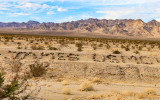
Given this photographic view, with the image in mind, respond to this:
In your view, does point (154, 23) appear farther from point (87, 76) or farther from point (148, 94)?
point (148, 94)

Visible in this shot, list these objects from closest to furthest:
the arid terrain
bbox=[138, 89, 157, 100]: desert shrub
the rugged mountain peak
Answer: bbox=[138, 89, 157, 100]: desert shrub
the arid terrain
the rugged mountain peak

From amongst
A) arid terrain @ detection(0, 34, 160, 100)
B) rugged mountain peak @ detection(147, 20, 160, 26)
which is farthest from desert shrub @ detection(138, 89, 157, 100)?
rugged mountain peak @ detection(147, 20, 160, 26)

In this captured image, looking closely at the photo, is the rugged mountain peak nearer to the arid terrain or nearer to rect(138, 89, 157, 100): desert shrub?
the arid terrain

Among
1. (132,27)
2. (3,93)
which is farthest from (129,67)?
(132,27)

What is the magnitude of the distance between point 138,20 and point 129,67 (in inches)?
7109

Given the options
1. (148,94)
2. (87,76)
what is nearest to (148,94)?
(148,94)

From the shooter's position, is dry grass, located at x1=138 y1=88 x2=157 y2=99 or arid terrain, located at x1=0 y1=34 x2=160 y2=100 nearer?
dry grass, located at x1=138 y1=88 x2=157 y2=99

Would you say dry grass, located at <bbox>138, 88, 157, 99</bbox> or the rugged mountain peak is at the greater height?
the rugged mountain peak

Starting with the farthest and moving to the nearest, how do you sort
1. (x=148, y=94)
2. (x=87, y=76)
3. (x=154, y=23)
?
(x=154, y=23)
(x=87, y=76)
(x=148, y=94)

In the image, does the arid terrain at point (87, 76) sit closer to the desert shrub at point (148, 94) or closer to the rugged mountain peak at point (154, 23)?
the desert shrub at point (148, 94)

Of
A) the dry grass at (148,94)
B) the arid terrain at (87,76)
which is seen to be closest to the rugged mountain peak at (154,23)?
the arid terrain at (87,76)

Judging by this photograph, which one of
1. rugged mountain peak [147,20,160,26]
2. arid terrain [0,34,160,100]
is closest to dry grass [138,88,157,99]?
arid terrain [0,34,160,100]

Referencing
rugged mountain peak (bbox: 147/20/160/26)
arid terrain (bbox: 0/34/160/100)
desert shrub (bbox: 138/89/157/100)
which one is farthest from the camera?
rugged mountain peak (bbox: 147/20/160/26)

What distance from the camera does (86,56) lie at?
1934 centimetres
